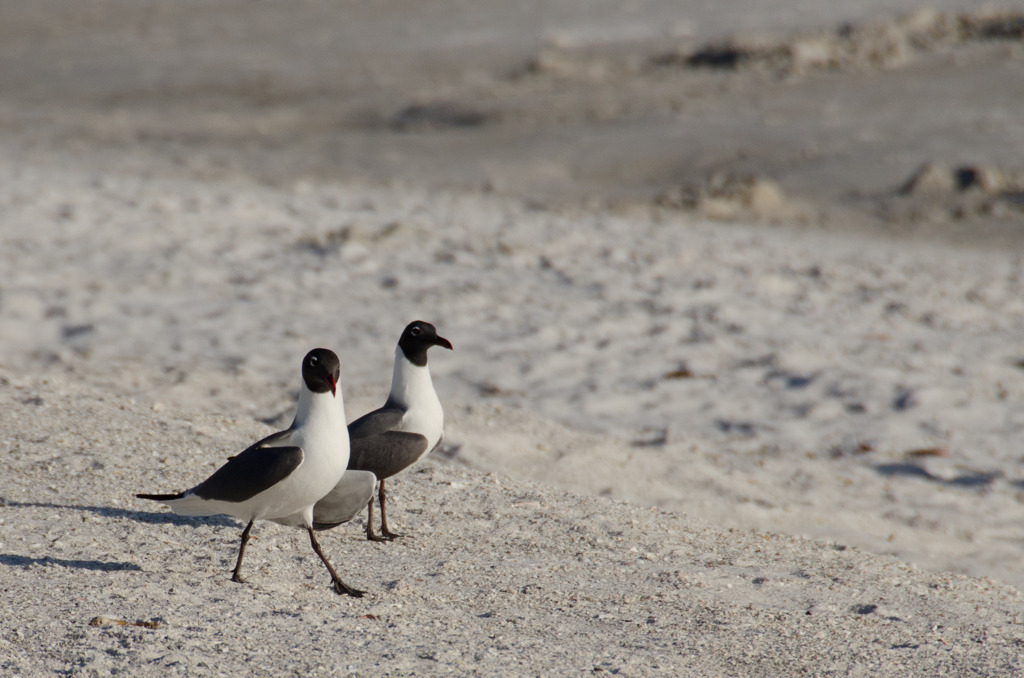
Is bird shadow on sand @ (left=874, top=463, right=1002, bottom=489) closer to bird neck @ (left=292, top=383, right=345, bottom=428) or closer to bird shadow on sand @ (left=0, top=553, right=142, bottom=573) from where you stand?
bird neck @ (left=292, top=383, right=345, bottom=428)

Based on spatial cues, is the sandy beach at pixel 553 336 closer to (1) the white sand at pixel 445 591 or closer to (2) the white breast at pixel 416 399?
(1) the white sand at pixel 445 591

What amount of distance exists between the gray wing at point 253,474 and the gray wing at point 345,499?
34cm

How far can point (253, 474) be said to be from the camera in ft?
11.2

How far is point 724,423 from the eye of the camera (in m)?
6.25

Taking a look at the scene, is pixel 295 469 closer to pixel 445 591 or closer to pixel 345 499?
pixel 345 499

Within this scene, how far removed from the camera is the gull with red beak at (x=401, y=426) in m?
3.98

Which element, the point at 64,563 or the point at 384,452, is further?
the point at 384,452

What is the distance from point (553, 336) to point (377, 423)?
10.9 ft

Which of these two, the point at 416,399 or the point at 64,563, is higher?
the point at 416,399

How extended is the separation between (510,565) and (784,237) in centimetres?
738

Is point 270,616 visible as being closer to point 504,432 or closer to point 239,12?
point 504,432

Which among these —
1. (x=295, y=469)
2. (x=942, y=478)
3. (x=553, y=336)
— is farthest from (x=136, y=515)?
(x=942, y=478)

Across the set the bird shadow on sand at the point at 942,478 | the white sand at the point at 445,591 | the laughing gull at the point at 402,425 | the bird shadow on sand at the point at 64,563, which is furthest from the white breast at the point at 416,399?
the bird shadow on sand at the point at 942,478

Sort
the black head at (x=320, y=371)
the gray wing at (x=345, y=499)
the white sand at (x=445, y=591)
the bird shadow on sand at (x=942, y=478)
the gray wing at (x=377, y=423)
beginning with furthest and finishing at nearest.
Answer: the bird shadow on sand at (x=942, y=478) < the gray wing at (x=377, y=423) < the gray wing at (x=345, y=499) < the black head at (x=320, y=371) < the white sand at (x=445, y=591)
